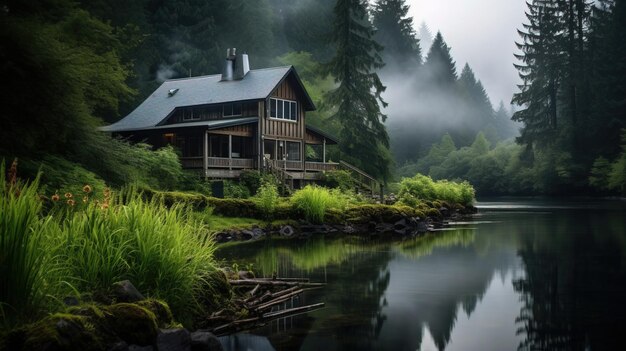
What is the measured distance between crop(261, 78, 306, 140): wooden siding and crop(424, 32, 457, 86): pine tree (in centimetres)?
6844

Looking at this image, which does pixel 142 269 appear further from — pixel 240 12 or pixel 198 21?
pixel 240 12

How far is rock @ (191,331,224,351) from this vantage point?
7.20 meters

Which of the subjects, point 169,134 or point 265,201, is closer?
point 265,201

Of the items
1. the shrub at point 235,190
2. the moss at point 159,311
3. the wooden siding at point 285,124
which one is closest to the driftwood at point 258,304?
the moss at point 159,311

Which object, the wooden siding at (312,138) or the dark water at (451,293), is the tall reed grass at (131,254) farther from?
the wooden siding at (312,138)

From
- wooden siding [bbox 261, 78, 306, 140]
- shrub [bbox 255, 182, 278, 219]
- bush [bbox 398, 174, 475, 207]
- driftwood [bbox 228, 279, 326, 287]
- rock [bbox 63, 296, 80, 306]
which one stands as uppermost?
wooden siding [bbox 261, 78, 306, 140]

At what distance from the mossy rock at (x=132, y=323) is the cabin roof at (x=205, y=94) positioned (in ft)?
109

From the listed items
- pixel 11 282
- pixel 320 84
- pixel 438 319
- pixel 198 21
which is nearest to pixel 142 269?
pixel 11 282

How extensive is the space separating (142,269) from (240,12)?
2466 inches

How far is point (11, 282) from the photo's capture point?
6.43 m

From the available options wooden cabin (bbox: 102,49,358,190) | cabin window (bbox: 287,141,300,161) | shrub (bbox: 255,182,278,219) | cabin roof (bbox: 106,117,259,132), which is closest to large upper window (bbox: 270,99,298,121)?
wooden cabin (bbox: 102,49,358,190)

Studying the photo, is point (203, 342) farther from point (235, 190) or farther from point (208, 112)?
point (208, 112)

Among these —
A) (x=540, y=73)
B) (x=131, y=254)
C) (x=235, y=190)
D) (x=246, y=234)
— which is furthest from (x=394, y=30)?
(x=131, y=254)

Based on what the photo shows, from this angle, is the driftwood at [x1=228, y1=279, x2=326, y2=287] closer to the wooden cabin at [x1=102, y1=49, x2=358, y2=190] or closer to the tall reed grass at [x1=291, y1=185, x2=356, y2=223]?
the tall reed grass at [x1=291, y1=185, x2=356, y2=223]
